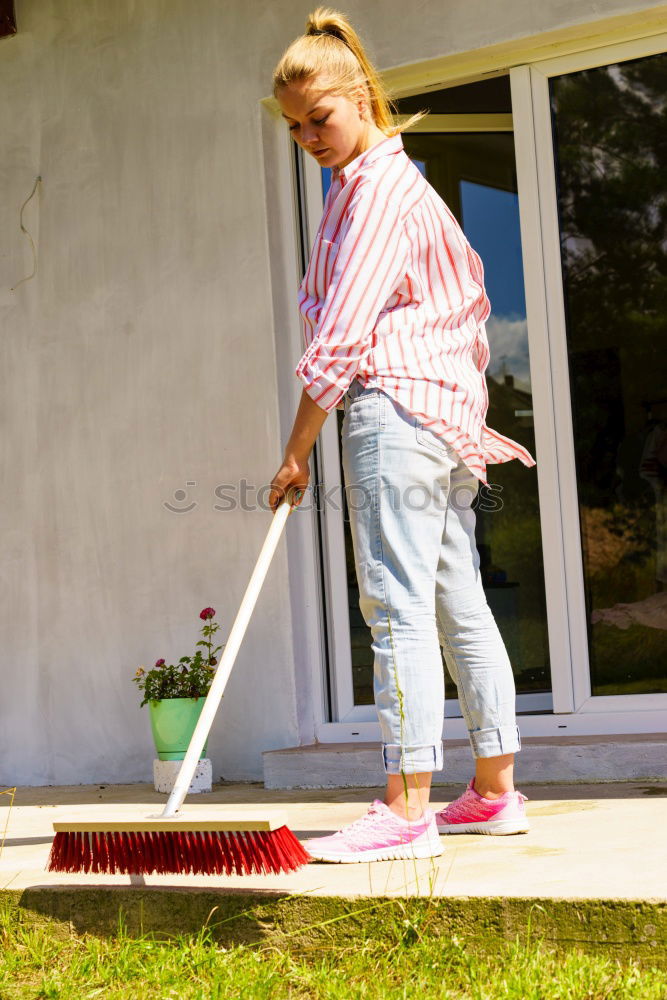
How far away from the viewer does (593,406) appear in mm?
3566

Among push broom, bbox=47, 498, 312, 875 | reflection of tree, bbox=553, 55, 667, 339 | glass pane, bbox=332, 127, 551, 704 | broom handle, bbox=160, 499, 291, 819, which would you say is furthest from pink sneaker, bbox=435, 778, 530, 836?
reflection of tree, bbox=553, 55, 667, 339

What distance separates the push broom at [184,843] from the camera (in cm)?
184

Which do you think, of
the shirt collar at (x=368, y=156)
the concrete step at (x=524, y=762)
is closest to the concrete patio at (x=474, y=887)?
the concrete step at (x=524, y=762)

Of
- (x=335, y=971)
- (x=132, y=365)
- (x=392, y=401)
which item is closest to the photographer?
(x=335, y=971)

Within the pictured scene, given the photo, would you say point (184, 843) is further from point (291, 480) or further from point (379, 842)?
point (291, 480)

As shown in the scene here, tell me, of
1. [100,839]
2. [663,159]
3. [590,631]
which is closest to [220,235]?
[663,159]

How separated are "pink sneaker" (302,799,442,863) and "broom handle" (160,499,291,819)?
286 mm

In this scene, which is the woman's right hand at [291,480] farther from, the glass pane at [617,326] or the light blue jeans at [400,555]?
the glass pane at [617,326]

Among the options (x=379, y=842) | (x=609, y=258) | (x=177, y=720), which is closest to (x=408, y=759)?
(x=379, y=842)

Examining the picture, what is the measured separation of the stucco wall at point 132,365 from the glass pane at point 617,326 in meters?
0.63

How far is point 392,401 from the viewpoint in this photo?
2.12m

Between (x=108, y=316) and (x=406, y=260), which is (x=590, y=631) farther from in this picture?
(x=108, y=316)

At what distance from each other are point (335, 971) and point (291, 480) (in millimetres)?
880

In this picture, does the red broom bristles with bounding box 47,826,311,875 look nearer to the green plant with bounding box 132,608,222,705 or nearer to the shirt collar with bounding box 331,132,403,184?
the shirt collar with bounding box 331,132,403,184
